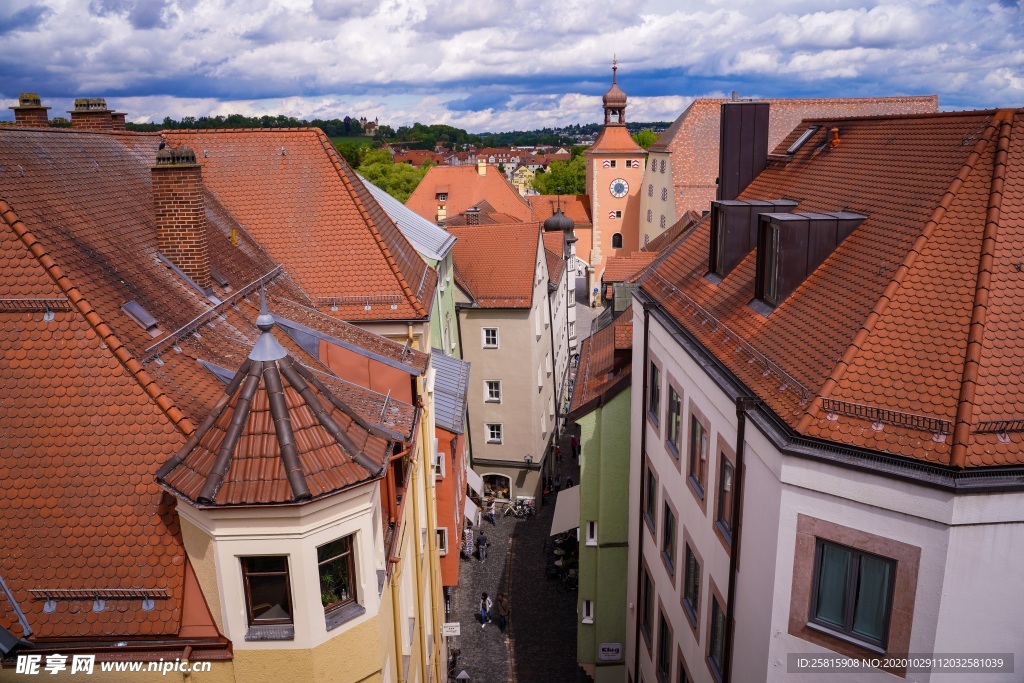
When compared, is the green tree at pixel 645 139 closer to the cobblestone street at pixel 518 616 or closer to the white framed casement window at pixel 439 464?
the cobblestone street at pixel 518 616

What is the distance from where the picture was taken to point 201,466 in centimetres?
1011

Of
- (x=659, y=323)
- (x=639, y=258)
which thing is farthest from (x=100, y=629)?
(x=639, y=258)

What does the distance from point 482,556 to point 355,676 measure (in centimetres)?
2315

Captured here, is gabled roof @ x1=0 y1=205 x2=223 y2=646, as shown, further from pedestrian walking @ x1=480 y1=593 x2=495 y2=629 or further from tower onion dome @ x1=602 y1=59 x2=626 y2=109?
tower onion dome @ x1=602 y1=59 x2=626 y2=109

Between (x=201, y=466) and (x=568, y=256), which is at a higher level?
(x=201, y=466)

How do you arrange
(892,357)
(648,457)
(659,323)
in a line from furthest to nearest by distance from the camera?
1. (648,457)
2. (659,323)
3. (892,357)

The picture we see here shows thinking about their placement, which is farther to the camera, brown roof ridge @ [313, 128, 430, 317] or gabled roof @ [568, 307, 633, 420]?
gabled roof @ [568, 307, 633, 420]

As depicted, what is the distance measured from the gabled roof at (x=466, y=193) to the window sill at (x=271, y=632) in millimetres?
61487

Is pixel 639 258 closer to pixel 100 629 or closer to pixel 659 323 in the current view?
pixel 659 323

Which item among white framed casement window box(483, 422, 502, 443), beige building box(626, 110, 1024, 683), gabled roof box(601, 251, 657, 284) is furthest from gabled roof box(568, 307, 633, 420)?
gabled roof box(601, 251, 657, 284)

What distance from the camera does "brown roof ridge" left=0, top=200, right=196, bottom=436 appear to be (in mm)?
11164

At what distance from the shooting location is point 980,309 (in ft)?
33.2

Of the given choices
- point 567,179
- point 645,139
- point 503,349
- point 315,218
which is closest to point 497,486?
point 503,349

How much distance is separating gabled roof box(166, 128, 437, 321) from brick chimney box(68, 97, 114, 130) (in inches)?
121
